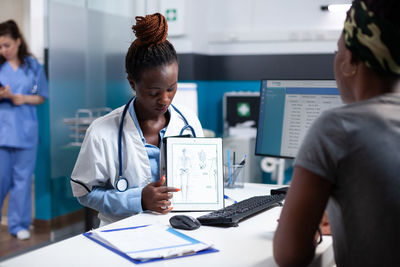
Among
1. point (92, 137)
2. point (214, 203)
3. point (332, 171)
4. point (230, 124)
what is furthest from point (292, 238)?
point (230, 124)

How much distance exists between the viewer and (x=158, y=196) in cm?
142

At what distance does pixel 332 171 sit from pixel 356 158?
5 centimetres

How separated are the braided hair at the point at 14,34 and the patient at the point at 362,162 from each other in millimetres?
2917

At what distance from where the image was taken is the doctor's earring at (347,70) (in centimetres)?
90

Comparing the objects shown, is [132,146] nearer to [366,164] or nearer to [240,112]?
[366,164]

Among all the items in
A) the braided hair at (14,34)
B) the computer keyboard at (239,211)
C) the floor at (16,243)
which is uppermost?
the braided hair at (14,34)

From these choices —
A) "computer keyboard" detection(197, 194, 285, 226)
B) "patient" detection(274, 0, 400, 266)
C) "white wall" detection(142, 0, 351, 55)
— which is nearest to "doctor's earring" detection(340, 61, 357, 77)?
"patient" detection(274, 0, 400, 266)

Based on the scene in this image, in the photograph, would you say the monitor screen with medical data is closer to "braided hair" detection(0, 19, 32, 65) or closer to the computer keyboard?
the computer keyboard

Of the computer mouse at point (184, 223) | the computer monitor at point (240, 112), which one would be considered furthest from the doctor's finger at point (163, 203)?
the computer monitor at point (240, 112)

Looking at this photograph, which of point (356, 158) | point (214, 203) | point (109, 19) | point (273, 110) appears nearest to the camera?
point (356, 158)

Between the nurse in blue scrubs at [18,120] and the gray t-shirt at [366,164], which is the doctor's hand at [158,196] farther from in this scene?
the nurse in blue scrubs at [18,120]

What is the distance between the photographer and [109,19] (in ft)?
11.7

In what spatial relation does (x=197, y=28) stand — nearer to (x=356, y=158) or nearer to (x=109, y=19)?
(x=109, y=19)

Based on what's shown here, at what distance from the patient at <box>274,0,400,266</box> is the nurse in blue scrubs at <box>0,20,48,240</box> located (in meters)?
2.88
